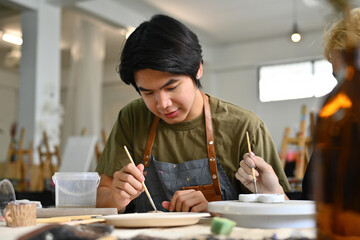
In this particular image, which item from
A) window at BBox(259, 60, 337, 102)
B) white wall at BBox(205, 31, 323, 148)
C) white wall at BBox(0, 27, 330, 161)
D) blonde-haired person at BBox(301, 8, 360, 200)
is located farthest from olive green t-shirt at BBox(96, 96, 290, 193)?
window at BBox(259, 60, 337, 102)

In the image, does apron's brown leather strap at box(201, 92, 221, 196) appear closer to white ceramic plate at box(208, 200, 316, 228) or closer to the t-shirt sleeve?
the t-shirt sleeve

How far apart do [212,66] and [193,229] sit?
30.8 ft

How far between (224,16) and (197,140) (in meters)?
6.51

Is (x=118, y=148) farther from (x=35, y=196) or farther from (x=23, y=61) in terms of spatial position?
(x=23, y=61)

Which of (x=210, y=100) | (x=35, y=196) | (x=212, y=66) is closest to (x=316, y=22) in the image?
(x=212, y=66)

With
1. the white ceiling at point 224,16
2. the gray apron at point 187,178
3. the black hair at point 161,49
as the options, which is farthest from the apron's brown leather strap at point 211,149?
the white ceiling at point 224,16

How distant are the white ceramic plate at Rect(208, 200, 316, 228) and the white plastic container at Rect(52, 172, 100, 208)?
539 millimetres

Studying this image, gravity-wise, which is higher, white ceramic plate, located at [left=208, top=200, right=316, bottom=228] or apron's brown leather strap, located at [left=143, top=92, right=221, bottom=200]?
apron's brown leather strap, located at [left=143, top=92, right=221, bottom=200]

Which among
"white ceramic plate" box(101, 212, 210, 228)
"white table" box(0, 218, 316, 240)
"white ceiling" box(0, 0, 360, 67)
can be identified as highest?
"white ceiling" box(0, 0, 360, 67)

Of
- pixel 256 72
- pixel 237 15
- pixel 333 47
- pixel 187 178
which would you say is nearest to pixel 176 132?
pixel 187 178

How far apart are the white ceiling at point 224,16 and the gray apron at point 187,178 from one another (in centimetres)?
491

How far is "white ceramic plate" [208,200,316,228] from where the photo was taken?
30.9 inches

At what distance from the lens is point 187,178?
5.05 ft

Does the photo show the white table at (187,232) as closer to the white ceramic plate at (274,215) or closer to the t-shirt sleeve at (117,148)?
the white ceramic plate at (274,215)
